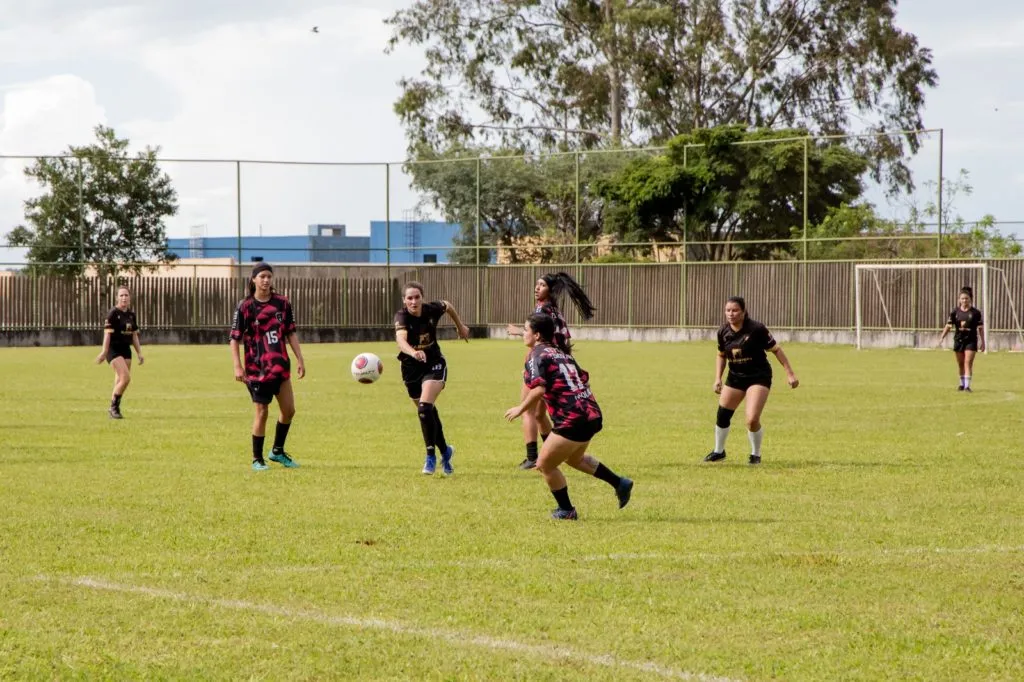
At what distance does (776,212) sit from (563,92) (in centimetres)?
1812

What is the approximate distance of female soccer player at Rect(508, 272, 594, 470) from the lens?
42.1 feet

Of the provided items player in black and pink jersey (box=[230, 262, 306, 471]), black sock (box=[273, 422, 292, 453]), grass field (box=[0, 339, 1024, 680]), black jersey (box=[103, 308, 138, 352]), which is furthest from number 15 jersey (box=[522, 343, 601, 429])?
black jersey (box=[103, 308, 138, 352])

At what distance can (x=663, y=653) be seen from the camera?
6.38 meters

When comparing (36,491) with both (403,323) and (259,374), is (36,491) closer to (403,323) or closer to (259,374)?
(259,374)

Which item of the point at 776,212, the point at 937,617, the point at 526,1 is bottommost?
the point at 937,617

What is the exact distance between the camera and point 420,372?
13797 mm

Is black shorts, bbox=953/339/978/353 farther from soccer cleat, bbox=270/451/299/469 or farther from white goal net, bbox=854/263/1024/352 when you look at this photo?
white goal net, bbox=854/263/1024/352

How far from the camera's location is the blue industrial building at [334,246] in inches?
2103

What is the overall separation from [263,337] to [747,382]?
493 centimetres

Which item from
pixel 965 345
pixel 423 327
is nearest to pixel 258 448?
pixel 423 327

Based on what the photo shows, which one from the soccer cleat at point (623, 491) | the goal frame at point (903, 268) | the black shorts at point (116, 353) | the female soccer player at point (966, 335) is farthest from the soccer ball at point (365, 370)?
the goal frame at point (903, 268)

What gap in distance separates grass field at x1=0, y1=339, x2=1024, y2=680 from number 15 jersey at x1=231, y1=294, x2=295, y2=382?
0.96 m

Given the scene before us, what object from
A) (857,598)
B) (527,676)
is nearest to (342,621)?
(527,676)

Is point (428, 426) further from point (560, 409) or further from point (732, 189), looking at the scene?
point (732, 189)
